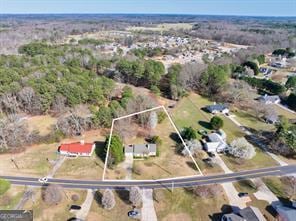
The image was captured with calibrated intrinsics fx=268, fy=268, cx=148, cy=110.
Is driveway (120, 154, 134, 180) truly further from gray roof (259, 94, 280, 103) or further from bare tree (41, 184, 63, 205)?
gray roof (259, 94, 280, 103)

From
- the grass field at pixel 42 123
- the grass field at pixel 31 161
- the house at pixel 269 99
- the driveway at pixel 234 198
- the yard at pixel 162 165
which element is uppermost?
the house at pixel 269 99

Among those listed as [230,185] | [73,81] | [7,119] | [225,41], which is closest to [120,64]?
[73,81]

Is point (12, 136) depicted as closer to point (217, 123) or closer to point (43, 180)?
point (43, 180)

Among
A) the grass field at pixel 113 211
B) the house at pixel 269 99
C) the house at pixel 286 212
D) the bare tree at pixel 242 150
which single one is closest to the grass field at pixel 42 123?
the grass field at pixel 113 211

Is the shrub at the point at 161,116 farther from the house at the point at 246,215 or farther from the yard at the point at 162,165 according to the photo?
the house at the point at 246,215

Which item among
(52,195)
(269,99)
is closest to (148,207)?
(52,195)
